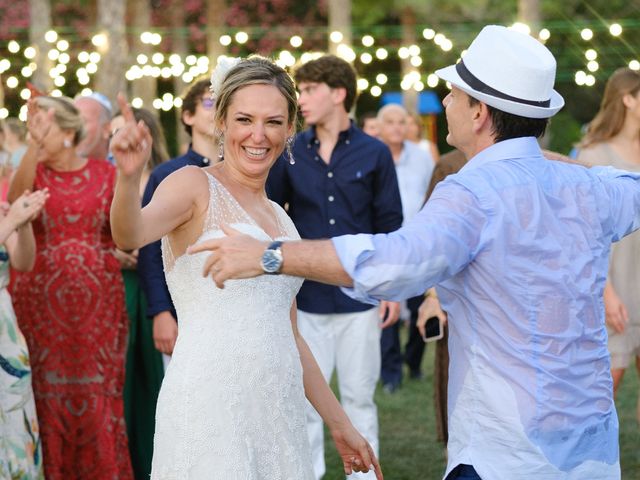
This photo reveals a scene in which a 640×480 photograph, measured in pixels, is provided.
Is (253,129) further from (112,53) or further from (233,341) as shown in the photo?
(112,53)

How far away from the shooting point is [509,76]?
10.2 feet

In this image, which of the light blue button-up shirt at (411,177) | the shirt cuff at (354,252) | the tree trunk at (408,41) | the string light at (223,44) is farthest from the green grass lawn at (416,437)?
the tree trunk at (408,41)

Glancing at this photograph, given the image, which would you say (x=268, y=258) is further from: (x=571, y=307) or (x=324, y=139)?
(x=324, y=139)

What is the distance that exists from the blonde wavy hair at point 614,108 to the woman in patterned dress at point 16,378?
121 inches

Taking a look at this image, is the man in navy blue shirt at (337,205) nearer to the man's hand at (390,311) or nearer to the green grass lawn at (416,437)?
the man's hand at (390,311)

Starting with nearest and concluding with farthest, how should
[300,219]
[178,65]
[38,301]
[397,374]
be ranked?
[38,301] → [300,219] → [397,374] → [178,65]

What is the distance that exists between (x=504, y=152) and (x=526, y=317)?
0.46 m

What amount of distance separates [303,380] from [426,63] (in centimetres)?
3044

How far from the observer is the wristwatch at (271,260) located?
2697 millimetres

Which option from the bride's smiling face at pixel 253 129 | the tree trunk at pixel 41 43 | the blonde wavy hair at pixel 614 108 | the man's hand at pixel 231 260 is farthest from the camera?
the tree trunk at pixel 41 43

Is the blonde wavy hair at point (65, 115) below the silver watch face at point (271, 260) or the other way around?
the other way around

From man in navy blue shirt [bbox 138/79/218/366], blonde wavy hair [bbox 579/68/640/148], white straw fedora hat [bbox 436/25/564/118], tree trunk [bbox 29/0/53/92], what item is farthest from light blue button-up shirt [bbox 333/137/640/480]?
tree trunk [bbox 29/0/53/92]

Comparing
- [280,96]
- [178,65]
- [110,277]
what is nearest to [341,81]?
[110,277]

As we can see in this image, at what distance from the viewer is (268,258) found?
270 centimetres
